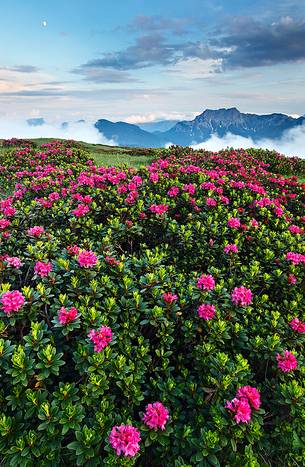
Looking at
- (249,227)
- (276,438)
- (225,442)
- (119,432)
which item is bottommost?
(276,438)

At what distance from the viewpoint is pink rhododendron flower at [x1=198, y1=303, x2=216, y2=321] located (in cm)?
367

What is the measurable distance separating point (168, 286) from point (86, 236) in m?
2.13

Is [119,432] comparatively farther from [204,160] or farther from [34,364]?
[204,160]

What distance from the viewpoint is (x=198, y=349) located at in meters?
3.51

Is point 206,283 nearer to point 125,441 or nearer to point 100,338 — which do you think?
point 100,338

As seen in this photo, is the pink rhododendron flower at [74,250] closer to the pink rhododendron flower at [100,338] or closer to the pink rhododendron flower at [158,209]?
the pink rhododendron flower at [100,338]

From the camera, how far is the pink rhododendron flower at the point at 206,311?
367 cm

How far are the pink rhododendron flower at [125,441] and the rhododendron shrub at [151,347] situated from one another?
10 millimetres

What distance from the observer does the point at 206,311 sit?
3.69 metres

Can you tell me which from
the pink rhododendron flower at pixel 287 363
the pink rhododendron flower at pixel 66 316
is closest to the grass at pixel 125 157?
the pink rhododendron flower at pixel 66 316

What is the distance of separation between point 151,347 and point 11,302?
1.60 metres

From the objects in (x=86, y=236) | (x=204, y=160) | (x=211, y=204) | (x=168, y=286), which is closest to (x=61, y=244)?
(x=86, y=236)

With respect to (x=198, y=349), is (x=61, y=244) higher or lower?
higher

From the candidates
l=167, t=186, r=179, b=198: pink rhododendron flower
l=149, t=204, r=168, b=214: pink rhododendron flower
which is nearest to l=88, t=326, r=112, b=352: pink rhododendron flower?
l=149, t=204, r=168, b=214: pink rhododendron flower
